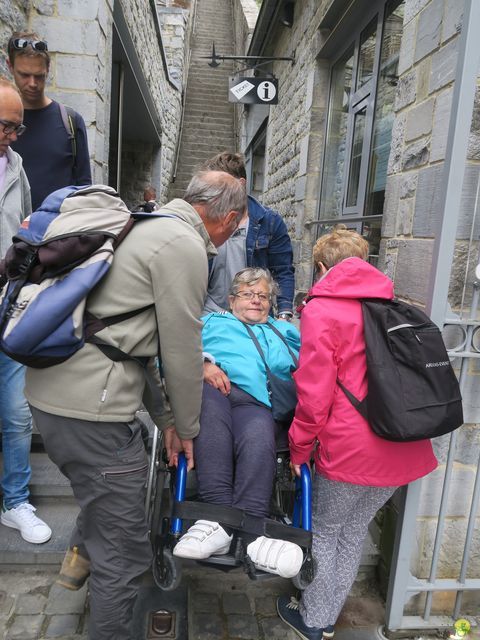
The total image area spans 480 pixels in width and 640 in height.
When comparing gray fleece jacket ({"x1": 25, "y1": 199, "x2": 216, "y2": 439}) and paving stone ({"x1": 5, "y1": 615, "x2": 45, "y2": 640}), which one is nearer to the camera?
gray fleece jacket ({"x1": 25, "y1": 199, "x2": 216, "y2": 439})

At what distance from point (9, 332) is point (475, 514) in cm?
205

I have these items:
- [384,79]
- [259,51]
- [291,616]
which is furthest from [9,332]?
[259,51]

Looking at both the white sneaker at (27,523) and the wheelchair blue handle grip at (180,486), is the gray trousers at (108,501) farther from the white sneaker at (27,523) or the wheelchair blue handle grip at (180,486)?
the white sneaker at (27,523)

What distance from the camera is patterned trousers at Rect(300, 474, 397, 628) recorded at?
6.48ft

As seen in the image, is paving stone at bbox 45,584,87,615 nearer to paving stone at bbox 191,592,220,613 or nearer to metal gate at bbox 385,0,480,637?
paving stone at bbox 191,592,220,613

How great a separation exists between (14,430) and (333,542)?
156 centimetres

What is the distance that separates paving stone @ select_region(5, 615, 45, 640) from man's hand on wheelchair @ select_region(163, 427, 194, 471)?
2.98 ft

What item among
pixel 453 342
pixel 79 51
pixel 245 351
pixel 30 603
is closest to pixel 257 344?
pixel 245 351

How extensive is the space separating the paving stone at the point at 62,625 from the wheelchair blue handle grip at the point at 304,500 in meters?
1.05

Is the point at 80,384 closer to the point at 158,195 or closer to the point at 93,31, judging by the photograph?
the point at 93,31

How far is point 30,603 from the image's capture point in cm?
217

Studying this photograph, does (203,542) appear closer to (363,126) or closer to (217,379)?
(217,379)

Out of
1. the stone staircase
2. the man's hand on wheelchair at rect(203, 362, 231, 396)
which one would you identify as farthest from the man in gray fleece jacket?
the stone staircase

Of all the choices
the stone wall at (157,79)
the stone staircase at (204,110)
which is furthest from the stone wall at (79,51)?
the stone staircase at (204,110)
